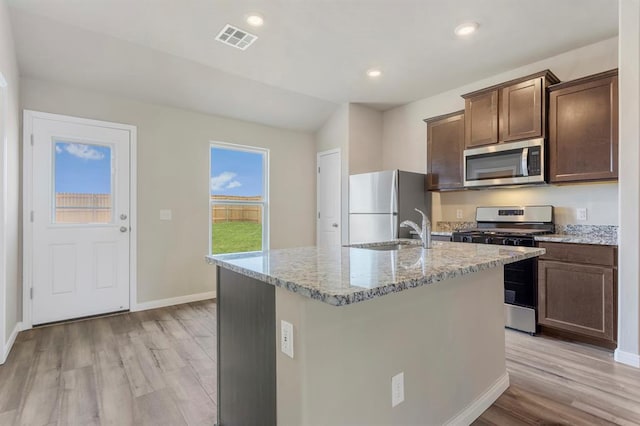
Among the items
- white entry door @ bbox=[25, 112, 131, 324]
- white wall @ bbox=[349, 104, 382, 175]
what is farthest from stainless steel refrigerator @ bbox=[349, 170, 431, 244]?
A: white entry door @ bbox=[25, 112, 131, 324]

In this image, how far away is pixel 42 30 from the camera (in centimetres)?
284

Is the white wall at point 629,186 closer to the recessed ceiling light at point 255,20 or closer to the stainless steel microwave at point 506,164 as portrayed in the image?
the stainless steel microwave at point 506,164

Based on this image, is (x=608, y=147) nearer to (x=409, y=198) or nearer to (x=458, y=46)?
(x=458, y=46)

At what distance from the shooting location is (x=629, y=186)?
7.96 feet

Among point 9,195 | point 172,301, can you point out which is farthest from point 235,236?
point 9,195

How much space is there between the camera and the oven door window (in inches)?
126

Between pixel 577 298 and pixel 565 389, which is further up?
pixel 577 298

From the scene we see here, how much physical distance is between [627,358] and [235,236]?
14.0 ft

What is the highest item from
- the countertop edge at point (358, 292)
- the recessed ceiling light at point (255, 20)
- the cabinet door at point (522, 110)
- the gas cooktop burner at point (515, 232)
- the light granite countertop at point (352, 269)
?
the recessed ceiling light at point (255, 20)

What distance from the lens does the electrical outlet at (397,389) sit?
139 cm

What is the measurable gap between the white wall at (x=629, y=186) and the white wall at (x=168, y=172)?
3.91m

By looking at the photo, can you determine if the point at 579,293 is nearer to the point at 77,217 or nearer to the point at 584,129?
the point at 584,129

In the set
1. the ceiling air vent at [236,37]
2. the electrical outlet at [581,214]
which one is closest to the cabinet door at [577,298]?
the electrical outlet at [581,214]

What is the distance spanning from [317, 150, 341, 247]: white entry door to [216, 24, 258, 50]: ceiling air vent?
2.14 meters
